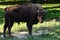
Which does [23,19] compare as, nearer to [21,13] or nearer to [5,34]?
[21,13]

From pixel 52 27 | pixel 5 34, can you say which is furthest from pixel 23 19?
pixel 52 27

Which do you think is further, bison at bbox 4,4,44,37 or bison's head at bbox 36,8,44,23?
bison's head at bbox 36,8,44,23

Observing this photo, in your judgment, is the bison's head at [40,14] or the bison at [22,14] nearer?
the bison at [22,14]

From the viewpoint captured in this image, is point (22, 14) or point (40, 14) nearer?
point (22, 14)

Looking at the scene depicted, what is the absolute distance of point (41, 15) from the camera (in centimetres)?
1107

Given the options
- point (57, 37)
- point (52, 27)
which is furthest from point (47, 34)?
point (52, 27)

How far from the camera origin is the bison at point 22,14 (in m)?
10.8

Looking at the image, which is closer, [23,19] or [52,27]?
[23,19]

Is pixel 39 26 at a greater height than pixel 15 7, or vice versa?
pixel 15 7

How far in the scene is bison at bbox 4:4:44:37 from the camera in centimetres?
1078

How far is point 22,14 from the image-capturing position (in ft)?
35.8

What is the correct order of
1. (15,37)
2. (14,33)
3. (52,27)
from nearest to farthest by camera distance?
(15,37), (14,33), (52,27)

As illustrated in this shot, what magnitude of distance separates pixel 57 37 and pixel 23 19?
1536 mm

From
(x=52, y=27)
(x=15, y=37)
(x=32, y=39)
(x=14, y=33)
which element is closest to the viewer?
(x=32, y=39)
